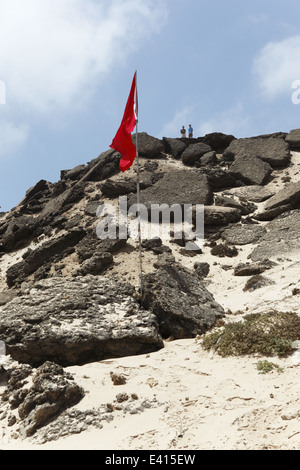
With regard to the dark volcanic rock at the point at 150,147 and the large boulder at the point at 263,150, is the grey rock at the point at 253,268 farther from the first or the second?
the dark volcanic rock at the point at 150,147

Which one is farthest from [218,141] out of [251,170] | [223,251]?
[223,251]

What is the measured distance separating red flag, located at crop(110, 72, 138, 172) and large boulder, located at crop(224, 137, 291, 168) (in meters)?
19.6

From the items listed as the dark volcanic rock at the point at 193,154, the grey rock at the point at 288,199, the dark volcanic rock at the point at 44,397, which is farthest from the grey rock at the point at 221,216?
the dark volcanic rock at the point at 44,397

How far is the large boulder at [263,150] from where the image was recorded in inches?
1158

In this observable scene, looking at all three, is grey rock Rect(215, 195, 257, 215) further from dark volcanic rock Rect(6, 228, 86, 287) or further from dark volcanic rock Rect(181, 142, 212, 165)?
dark volcanic rock Rect(6, 228, 86, 287)

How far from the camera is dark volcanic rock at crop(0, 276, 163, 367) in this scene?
24.1ft

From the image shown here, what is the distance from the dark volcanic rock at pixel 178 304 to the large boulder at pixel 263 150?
848 inches

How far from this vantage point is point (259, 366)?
19.4ft

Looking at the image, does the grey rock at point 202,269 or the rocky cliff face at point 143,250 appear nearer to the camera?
the rocky cliff face at point 143,250

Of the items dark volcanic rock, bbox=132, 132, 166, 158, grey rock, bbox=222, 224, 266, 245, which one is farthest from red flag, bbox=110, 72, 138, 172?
dark volcanic rock, bbox=132, 132, 166, 158

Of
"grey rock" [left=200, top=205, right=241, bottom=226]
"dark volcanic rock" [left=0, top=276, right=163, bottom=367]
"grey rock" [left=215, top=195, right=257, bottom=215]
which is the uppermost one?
"grey rock" [left=215, top=195, right=257, bottom=215]

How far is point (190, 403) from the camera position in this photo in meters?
5.34

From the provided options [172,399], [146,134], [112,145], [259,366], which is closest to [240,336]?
[259,366]

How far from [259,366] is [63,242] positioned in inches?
643
